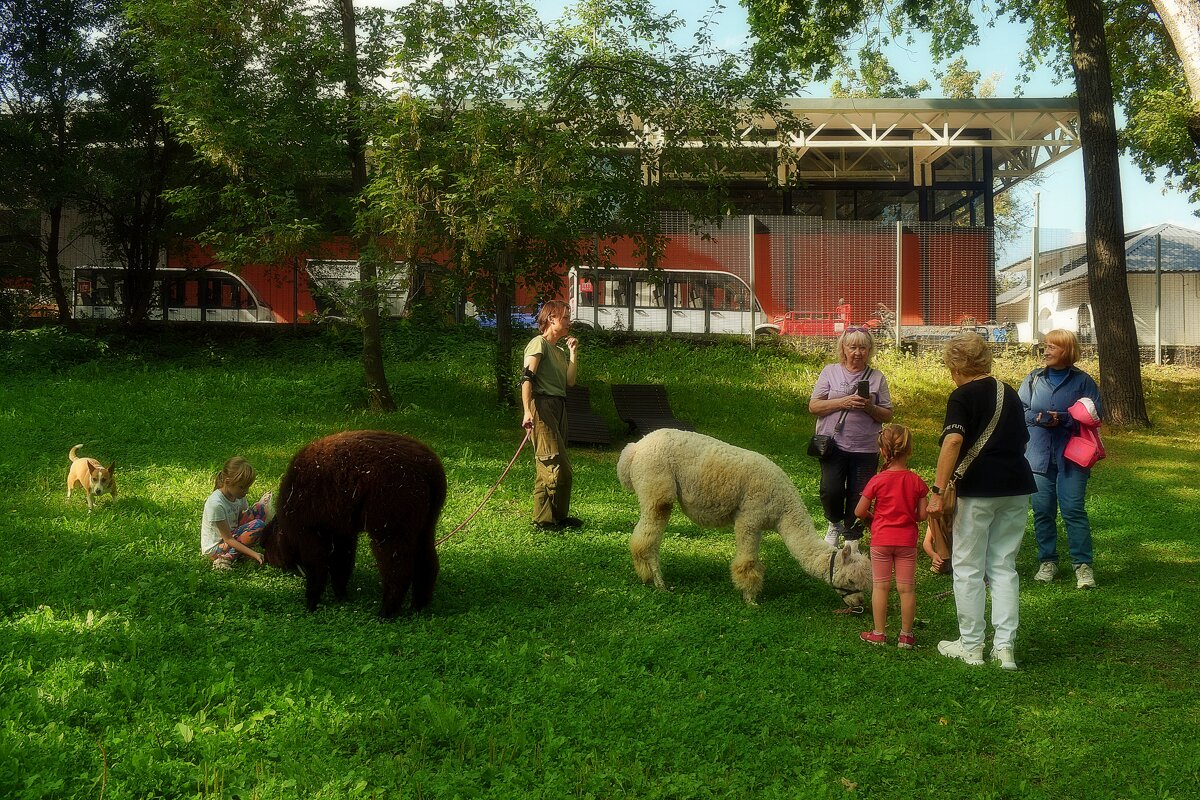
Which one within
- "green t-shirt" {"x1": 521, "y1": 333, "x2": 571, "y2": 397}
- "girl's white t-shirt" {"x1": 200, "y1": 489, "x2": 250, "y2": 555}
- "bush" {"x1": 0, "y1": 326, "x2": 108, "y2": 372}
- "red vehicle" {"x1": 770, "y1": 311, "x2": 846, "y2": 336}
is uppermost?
"red vehicle" {"x1": 770, "y1": 311, "x2": 846, "y2": 336}

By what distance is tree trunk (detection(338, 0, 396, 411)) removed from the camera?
13.6 metres

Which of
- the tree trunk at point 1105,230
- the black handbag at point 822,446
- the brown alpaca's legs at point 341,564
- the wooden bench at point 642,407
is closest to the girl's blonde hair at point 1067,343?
the black handbag at point 822,446

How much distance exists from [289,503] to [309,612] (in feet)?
2.31

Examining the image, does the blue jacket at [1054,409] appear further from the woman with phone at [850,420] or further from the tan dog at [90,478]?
the tan dog at [90,478]

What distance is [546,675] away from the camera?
17.3 feet

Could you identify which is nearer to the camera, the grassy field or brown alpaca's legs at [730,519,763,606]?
the grassy field

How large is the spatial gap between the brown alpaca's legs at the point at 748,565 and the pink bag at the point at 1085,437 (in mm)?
2563

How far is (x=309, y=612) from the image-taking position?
6.24 m

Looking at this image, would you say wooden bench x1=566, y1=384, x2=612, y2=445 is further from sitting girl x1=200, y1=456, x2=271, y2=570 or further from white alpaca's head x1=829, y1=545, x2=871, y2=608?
white alpaca's head x1=829, y1=545, x2=871, y2=608

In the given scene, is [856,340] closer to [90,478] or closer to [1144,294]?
[90,478]

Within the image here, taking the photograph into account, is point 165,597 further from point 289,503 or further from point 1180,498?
point 1180,498

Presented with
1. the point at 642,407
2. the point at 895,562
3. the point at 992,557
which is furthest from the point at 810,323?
the point at 992,557

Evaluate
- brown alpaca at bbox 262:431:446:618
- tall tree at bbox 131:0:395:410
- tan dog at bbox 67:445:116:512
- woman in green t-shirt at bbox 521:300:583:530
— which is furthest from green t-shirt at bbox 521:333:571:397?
tall tree at bbox 131:0:395:410

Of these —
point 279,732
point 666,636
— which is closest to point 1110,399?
point 666,636
